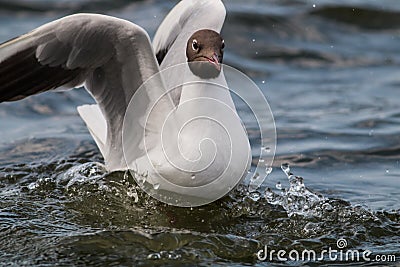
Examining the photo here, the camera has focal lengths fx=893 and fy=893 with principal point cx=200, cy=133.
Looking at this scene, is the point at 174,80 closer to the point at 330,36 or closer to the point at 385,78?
the point at 385,78

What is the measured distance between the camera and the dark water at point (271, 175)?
16.7 ft

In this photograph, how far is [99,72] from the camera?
18.2ft

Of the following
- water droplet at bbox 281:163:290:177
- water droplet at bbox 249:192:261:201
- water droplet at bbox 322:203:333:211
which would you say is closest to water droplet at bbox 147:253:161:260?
water droplet at bbox 249:192:261:201

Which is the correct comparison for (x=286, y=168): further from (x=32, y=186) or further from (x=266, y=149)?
(x=32, y=186)

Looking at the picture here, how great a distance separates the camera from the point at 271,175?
22.2 ft

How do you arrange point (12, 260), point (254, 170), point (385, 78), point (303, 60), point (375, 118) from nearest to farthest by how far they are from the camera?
point (12, 260), point (254, 170), point (375, 118), point (385, 78), point (303, 60)

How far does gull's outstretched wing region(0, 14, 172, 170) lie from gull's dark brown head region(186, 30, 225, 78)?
25 centimetres

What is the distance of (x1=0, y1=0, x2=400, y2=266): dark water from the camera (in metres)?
5.08

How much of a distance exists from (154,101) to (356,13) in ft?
22.5

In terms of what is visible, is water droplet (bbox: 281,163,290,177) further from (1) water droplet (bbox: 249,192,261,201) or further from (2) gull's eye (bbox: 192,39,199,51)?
(2) gull's eye (bbox: 192,39,199,51)

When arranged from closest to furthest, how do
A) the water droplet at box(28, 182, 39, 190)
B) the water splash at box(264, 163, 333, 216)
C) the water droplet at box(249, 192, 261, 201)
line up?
1. the water splash at box(264, 163, 333, 216)
2. the water droplet at box(249, 192, 261, 201)
3. the water droplet at box(28, 182, 39, 190)

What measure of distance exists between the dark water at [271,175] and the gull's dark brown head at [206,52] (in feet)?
3.00

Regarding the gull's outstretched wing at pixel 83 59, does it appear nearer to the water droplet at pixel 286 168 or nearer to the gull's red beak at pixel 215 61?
the gull's red beak at pixel 215 61

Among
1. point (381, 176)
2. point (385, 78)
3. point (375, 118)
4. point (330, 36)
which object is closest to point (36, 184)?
point (381, 176)
